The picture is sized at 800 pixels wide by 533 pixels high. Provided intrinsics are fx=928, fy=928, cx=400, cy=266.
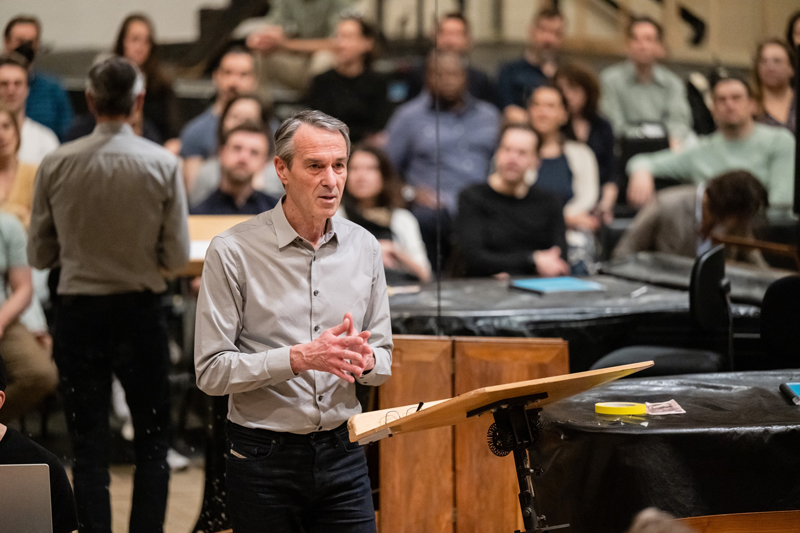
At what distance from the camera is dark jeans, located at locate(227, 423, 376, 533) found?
76.5 inches

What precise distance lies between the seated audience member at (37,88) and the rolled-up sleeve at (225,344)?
3.26 m

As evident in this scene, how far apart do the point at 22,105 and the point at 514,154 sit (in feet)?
8.05

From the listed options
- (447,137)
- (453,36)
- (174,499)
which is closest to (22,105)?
(174,499)

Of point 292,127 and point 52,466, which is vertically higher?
point 292,127

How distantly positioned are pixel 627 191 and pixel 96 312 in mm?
3880

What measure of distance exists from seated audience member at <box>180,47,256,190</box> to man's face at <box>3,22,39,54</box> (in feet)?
2.99

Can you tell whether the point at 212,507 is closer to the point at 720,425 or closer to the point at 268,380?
the point at 268,380

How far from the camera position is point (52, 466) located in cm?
220

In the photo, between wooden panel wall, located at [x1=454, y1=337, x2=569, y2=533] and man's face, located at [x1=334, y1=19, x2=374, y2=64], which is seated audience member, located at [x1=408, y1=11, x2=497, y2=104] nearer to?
man's face, located at [x1=334, y1=19, x2=374, y2=64]

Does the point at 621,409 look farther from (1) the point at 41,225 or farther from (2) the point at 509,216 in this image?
(2) the point at 509,216

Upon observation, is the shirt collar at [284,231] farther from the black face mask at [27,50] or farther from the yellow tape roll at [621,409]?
the black face mask at [27,50]

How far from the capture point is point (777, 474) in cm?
212

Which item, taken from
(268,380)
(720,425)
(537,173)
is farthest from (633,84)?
(268,380)

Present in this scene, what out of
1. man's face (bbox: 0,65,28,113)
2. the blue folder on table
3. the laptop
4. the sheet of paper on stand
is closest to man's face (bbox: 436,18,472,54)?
the blue folder on table
